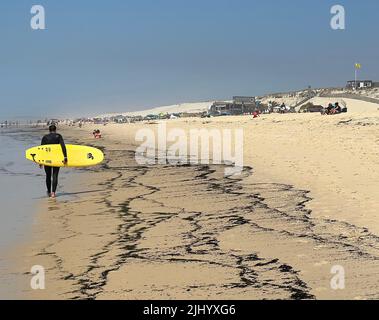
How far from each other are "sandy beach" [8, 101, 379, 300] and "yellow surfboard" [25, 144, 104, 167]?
3.71 ft

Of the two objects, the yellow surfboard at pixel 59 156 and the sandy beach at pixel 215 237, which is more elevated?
the yellow surfboard at pixel 59 156

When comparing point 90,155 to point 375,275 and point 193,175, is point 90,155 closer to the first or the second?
point 193,175

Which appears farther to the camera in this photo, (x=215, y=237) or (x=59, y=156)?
(x=59, y=156)

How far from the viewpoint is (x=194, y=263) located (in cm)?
620

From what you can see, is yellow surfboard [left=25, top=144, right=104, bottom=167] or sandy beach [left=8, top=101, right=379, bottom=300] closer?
sandy beach [left=8, top=101, right=379, bottom=300]

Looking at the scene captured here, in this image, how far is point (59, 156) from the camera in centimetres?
1372

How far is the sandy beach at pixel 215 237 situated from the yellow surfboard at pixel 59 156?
1.13m

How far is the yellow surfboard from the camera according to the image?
524 inches

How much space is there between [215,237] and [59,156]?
7454mm

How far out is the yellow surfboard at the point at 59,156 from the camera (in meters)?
13.3

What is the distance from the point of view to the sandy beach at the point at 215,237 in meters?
5.33

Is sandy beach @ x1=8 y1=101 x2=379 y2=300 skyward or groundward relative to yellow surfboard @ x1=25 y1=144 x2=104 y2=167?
groundward

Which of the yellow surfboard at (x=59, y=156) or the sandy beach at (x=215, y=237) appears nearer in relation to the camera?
the sandy beach at (x=215, y=237)
